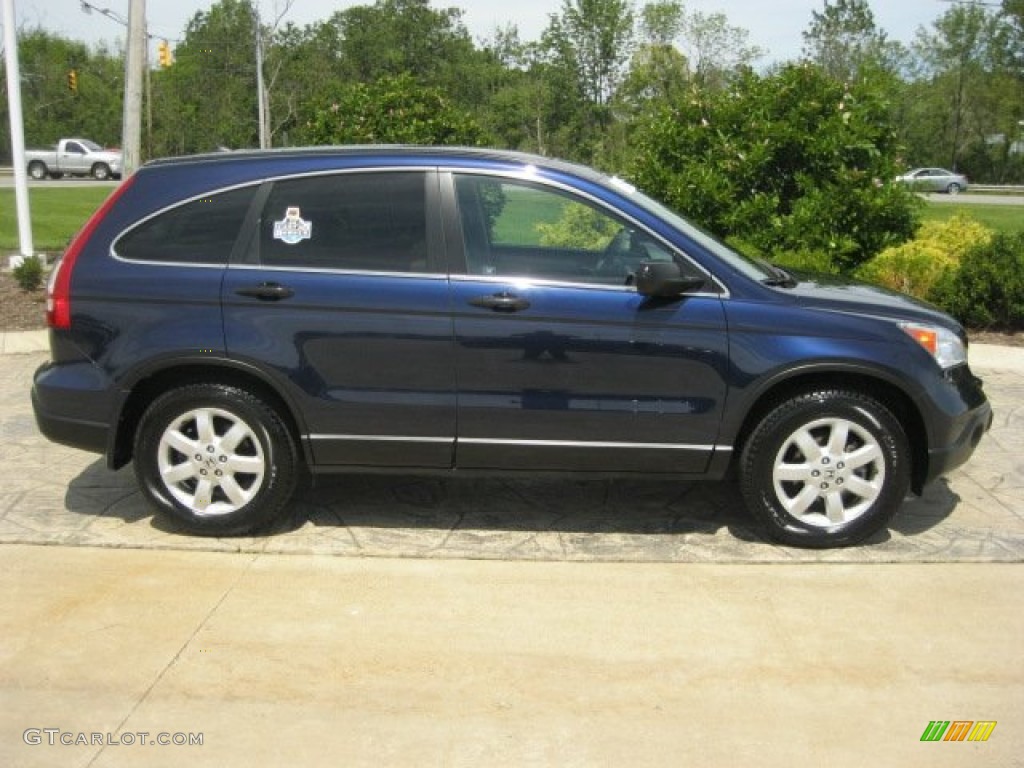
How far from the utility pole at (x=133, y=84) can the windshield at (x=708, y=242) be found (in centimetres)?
884

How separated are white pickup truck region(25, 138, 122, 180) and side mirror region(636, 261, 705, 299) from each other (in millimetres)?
40820

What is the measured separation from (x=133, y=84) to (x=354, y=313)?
931cm

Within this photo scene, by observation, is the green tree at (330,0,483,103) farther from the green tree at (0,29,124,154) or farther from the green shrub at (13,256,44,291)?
the green shrub at (13,256,44,291)

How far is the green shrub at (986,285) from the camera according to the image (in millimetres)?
9539

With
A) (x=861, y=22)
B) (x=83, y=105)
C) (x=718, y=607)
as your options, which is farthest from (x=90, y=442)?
(x=83, y=105)

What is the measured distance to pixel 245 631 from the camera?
4.18 metres

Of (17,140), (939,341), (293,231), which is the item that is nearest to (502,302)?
(293,231)

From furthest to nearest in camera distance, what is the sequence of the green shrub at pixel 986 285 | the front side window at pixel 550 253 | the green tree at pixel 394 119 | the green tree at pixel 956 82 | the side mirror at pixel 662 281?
the green tree at pixel 956 82
the green tree at pixel 394 119
the green shrub at pixel 986 285
the front side window at pixel 550 253
the side mirror at pixel 662 281

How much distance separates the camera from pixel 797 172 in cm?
1020

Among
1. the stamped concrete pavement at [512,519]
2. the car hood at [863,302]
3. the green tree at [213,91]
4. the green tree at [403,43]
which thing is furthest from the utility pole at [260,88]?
the car hood at [863,302]

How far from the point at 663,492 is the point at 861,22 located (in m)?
33.2

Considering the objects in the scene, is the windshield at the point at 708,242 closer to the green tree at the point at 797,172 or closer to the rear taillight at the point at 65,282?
the rear taillight at the point at 65,282

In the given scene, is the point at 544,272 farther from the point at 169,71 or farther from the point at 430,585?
the point at 169,71

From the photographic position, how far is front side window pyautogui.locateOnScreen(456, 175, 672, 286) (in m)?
4.86
